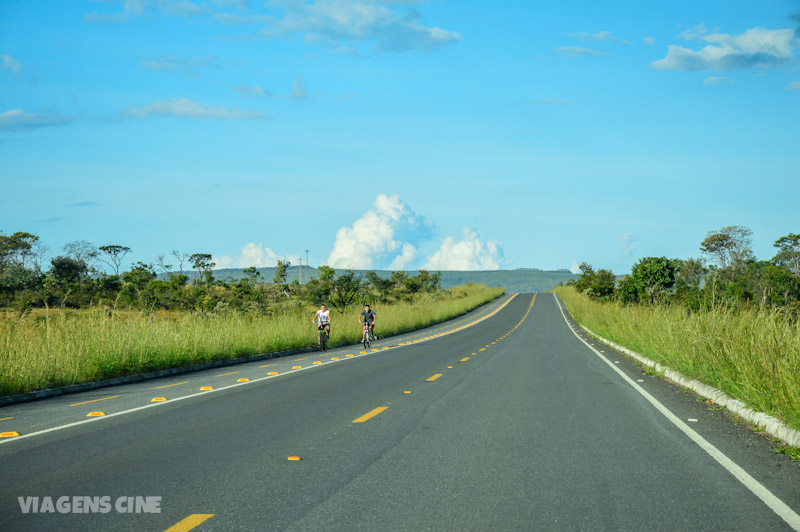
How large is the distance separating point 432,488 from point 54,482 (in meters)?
3.48

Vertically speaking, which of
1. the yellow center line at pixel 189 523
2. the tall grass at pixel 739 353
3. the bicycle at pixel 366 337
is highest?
the tall grass at pixel 739 353

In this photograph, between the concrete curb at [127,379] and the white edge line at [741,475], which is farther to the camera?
the concrete curb at [127,379]

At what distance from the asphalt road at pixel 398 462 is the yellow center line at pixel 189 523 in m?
0.02

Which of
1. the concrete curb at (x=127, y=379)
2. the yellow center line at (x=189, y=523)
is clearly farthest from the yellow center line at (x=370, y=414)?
the concrete curb at (x=127, y=379)

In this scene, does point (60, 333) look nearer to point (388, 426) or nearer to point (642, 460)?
point (388, 426)

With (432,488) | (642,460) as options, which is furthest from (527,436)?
(432,488)

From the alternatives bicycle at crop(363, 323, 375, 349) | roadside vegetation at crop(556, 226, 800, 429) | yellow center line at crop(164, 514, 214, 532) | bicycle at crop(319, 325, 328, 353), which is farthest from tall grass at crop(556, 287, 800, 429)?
bicycle at crop(319, 325, 328, 353)

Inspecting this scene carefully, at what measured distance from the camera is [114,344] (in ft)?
57.1

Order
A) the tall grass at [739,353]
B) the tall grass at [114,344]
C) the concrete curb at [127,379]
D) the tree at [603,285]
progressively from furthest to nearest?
1. the tree at [603,285]
2. the tall grass at [114,344]
3. the concrete curb at [127,379]
4. the tall grass at [739,353]

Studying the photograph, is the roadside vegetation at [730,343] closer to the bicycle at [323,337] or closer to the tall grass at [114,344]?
the bicycle at [323,337]

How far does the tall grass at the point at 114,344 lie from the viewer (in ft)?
47.2

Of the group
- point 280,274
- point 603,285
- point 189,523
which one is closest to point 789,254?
point 603,285

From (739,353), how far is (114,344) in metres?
14.0

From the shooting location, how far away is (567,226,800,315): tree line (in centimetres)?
1830
